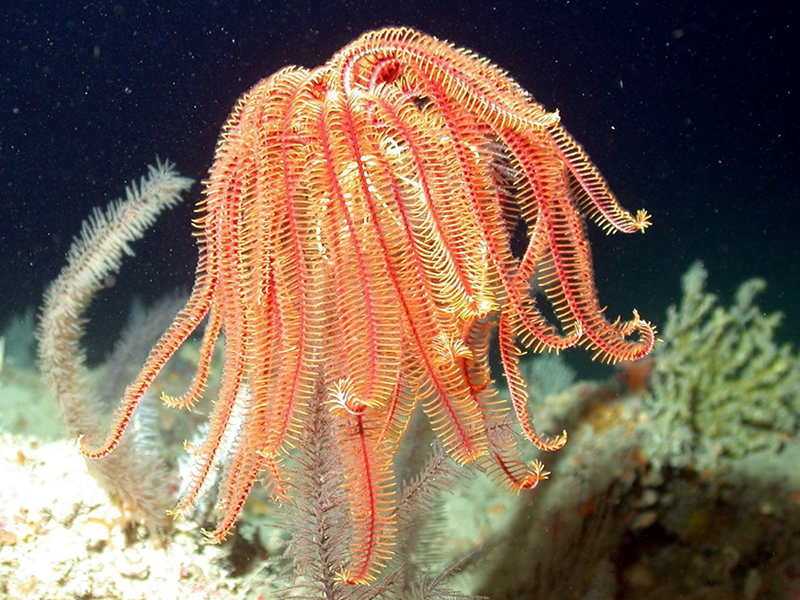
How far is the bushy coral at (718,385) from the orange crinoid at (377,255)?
7.43ft

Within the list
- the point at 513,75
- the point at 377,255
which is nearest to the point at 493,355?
the point at 513,75

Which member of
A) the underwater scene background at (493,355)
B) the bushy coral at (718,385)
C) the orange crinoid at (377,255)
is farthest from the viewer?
the bushy coral at (718,385)

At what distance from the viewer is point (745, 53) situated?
31.3 ft

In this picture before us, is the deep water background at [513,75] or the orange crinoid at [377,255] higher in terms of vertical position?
the deep water background at [513,75]

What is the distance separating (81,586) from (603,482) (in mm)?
2876

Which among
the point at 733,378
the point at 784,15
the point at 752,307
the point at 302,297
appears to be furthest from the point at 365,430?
the point at 784,15

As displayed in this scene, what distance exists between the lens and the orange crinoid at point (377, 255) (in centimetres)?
158

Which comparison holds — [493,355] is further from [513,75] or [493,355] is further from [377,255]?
[377,255]

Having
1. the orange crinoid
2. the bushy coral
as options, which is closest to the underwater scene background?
the bushy coral

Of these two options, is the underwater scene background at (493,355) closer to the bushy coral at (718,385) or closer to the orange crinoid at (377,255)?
the bushy coral at (718,385)

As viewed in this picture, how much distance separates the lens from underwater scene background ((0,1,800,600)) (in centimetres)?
268

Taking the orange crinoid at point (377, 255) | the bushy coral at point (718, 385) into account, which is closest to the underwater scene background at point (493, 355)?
the bushy coral at point (718, 385)

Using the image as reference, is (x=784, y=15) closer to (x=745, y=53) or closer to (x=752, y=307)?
(x=745, y=53)

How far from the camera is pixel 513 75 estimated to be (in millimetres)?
6988
